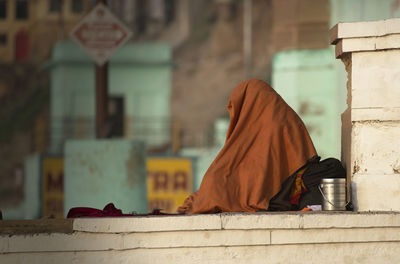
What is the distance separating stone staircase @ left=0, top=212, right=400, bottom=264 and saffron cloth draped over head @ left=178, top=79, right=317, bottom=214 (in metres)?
0.58

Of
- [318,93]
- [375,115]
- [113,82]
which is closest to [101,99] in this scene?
[375,115]

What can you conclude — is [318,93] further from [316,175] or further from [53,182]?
[316,175]

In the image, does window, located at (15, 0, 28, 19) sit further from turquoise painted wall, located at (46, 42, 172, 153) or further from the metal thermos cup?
the metal thermos cup

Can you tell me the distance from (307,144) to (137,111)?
55.4 ft

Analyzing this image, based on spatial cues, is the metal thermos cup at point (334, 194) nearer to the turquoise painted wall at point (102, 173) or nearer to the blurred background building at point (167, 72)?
the turquoise painted wall at point (102, 173)

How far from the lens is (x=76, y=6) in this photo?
148 feet

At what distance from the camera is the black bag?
530cm

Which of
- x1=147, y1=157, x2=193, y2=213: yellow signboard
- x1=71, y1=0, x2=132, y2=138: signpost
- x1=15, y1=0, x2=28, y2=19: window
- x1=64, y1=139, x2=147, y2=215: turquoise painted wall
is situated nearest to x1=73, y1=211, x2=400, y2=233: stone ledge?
x1=64, y1=139, x2=147, y2=215: turquoise painted wall

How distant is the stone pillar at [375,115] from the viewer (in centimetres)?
490

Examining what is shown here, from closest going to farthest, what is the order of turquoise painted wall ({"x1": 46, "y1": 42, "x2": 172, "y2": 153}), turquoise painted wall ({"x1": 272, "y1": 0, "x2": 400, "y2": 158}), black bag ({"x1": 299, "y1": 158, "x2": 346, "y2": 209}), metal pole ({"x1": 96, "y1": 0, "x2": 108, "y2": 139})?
black bag ({"x1": 299, "y1": 158, "x2": 346, "y2": 209}), metal pole ({"x1": 96, "y1": 0, "x2": 108, "y2": 139}), turquoise painted wall ({"x1": 272, "y1": 0, "x2": 400, "y2": 158}), turquoise painted wall ({"x1": 46, "y1": 42, "x2": 172, "y2": 153})

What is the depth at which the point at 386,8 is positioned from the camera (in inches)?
669

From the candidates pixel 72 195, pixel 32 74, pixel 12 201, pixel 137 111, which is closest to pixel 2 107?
pixel 32 74

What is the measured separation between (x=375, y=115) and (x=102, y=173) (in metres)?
6.01

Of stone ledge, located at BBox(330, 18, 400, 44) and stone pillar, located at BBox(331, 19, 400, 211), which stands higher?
stone ledge, located at BBox(330, 18, 400, 44)
